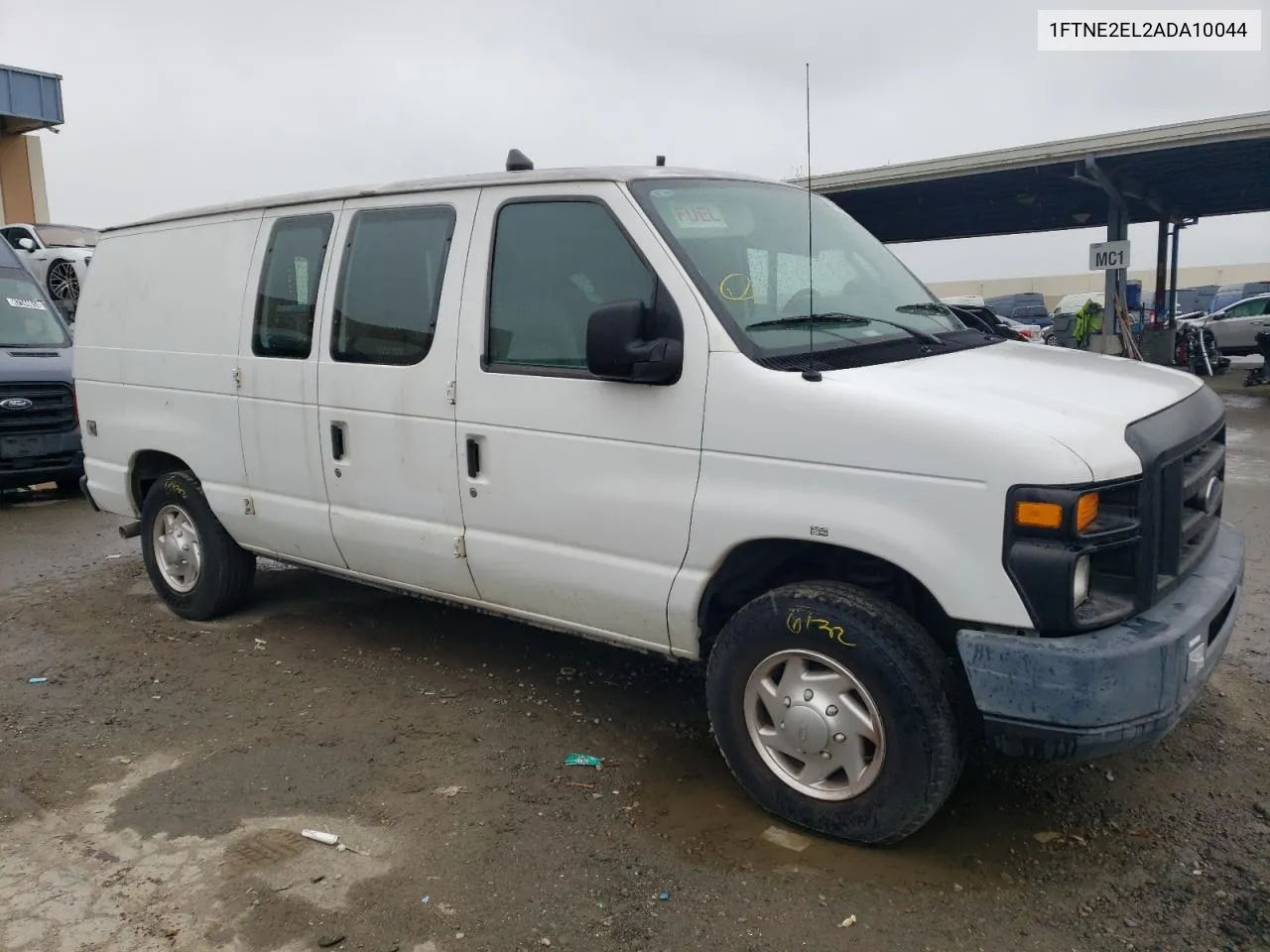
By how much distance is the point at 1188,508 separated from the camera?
347cm

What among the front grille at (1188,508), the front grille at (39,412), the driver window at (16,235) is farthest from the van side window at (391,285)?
the driver window at (16,235)

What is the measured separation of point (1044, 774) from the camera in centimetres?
388

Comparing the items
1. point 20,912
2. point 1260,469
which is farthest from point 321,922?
point 1260,469

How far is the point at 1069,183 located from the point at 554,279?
1807 centimetres

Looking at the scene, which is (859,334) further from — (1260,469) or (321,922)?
(1260,469)

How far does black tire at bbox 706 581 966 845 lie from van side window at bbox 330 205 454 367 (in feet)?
6.18

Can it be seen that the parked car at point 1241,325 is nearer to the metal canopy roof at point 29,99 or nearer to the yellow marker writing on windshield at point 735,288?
the yellow marker writing on windshield at point 735,288

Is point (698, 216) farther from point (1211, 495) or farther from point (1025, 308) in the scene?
point (1025, 308)

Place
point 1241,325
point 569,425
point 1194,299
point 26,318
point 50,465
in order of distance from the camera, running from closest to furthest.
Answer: point 569,425, point 50,465, point 26,318, point 1241,325, point 1194,299

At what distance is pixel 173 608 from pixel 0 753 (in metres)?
1.76

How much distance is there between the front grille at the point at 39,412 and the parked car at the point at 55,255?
6.39 meters

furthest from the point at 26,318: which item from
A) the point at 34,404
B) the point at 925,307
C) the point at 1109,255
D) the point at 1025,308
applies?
the point at 1025,308

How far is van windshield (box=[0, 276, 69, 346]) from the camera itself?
10297 millimetres

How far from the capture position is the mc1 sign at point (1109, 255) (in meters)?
18.1
